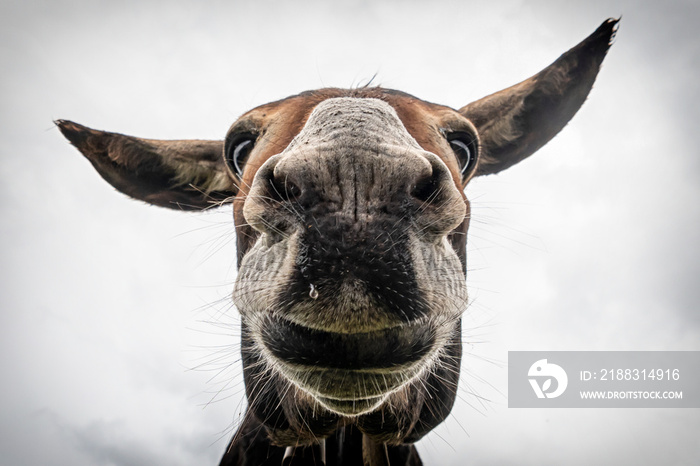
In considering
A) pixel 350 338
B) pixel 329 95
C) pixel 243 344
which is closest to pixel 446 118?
pixel 329 95

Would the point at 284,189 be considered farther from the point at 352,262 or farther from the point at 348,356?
the point at 348,356

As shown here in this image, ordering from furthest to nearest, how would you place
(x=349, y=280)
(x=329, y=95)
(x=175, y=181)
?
(x=175, y=181)
(x=329, y=95)
(x=349, y=280)

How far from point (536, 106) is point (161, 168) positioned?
12.0 feet

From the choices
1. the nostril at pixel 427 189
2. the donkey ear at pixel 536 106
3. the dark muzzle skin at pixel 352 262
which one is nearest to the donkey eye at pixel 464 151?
the donkey ear at pixel 536 106

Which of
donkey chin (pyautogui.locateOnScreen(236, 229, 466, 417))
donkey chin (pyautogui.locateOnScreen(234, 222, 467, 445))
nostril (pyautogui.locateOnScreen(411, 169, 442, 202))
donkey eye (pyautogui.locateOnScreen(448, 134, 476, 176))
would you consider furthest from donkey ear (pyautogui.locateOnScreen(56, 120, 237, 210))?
nostril (pyautogui.locateOnScreen(411, 169, 442, 202))

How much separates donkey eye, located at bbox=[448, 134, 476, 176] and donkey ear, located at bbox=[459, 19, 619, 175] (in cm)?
89

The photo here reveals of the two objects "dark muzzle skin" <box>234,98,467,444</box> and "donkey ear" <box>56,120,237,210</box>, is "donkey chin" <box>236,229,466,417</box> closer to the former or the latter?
"dark muzzle skin" <box>234,98,467,444</box>

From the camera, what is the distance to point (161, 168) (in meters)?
3.82

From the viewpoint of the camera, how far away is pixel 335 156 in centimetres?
156

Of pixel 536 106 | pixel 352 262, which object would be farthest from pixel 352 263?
pixel 536 106

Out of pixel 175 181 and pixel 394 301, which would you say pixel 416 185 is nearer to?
pixel 394 301

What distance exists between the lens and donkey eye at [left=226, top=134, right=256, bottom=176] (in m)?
2.92

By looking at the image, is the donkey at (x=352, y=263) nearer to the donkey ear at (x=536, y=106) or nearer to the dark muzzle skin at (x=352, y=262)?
the dark muzzle skin at (x=352, y=262)

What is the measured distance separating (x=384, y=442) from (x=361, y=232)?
80.7 inches
